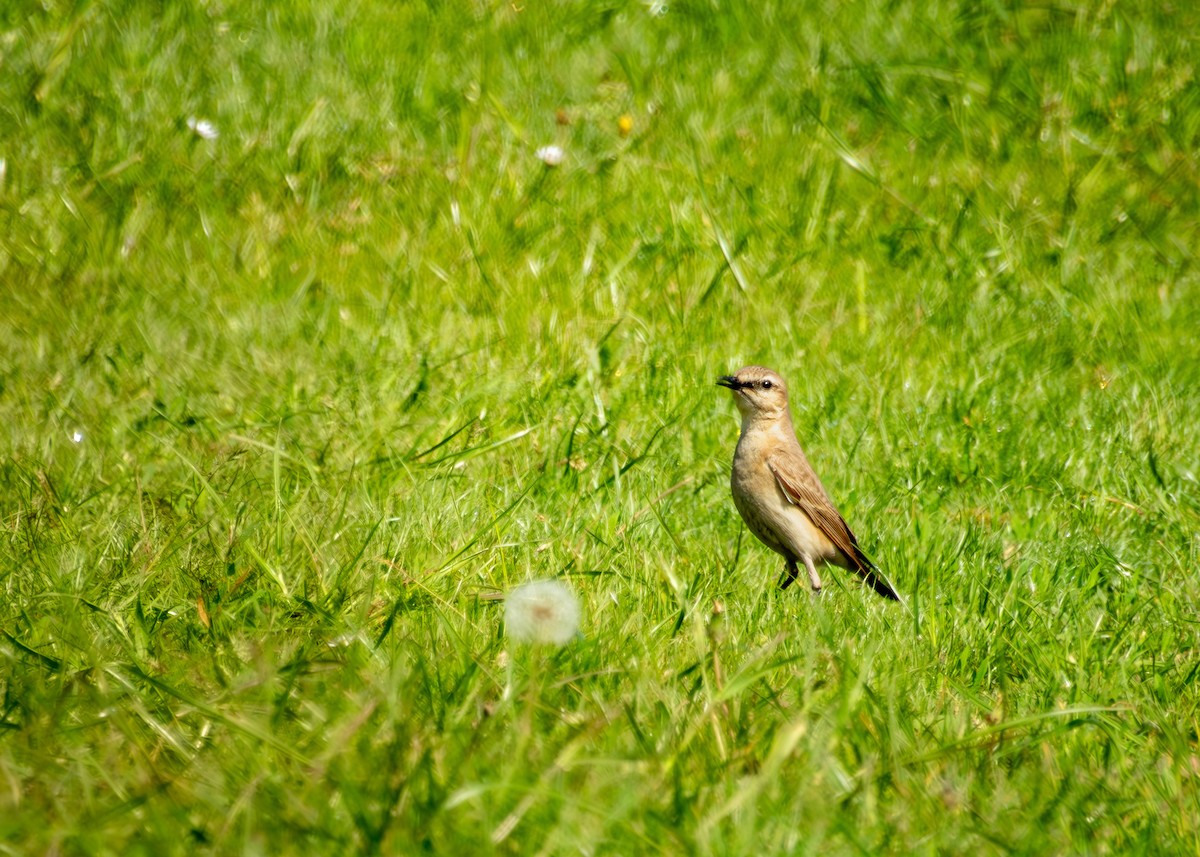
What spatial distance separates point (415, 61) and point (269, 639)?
17.1 feet

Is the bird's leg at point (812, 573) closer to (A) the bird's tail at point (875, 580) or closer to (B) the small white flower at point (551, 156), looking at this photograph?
(A) the bird's tail at point (875, 580)

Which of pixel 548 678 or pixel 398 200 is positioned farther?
pixel 398 200

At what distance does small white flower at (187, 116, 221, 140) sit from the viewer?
7895mm

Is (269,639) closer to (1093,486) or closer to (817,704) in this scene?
(817,704)

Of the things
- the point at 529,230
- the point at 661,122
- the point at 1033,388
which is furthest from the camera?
the point at 661,122

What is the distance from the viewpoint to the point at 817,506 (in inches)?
225

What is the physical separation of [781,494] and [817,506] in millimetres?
178

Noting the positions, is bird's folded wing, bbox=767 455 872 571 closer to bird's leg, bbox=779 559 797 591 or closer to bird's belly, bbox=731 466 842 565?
bird's belly, bbox=731 466 842 565

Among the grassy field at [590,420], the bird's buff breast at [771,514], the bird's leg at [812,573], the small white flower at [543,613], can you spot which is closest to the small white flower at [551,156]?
the grassy field at [590,420]

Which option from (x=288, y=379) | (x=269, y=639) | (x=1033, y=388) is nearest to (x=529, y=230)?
(x=288, y=379)

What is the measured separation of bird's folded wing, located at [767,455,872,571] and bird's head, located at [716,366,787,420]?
0.24 meters

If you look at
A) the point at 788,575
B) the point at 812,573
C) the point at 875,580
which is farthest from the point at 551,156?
the point at 875,580

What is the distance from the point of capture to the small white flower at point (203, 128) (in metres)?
7.89

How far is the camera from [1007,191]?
802cm
